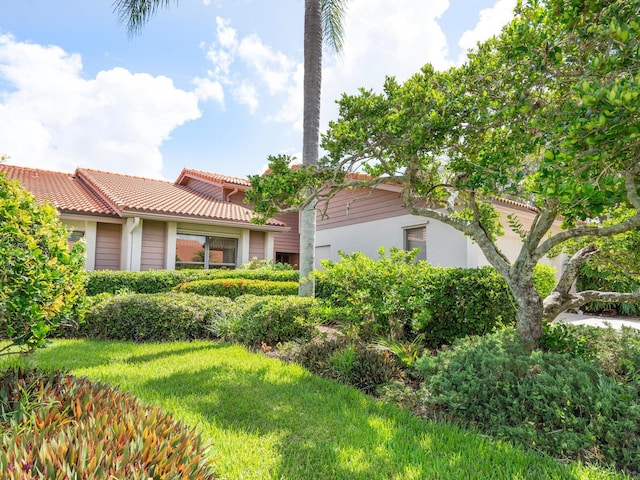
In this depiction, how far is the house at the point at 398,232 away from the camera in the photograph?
1047 centimetres

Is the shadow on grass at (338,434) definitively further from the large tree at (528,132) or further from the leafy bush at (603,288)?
the leafy bush at (603,288)

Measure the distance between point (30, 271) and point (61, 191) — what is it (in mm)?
13237

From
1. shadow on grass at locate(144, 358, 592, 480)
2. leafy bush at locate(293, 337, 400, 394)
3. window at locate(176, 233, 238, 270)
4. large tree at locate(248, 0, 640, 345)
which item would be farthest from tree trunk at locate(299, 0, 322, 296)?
window at locate(176, 233, 238, 270)

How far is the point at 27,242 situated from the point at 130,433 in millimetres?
1730

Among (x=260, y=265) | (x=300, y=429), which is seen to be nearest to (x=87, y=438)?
(x=300, y=429)

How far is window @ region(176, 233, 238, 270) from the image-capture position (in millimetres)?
13453

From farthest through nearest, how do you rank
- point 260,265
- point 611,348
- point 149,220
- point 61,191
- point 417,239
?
point 260,265 → point 61,191 → point 149,220 → point 417,239 → point 611,348

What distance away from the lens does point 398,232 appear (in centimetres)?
1231

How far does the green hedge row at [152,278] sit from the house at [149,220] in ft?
5.13

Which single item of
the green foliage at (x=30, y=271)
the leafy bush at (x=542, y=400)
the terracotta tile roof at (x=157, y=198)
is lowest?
the leafy bush at (x=542, y=400)

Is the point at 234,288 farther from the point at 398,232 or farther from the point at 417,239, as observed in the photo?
the point at 417,239

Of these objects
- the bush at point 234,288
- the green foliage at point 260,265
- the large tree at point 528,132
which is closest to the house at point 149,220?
the green foliage at point 260,265

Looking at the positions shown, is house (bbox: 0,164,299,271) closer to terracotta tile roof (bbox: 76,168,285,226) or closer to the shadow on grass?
terracotta tile roof (bbox: 76,168,285,226)

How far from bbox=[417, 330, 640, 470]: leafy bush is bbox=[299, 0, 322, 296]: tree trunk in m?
4.37
